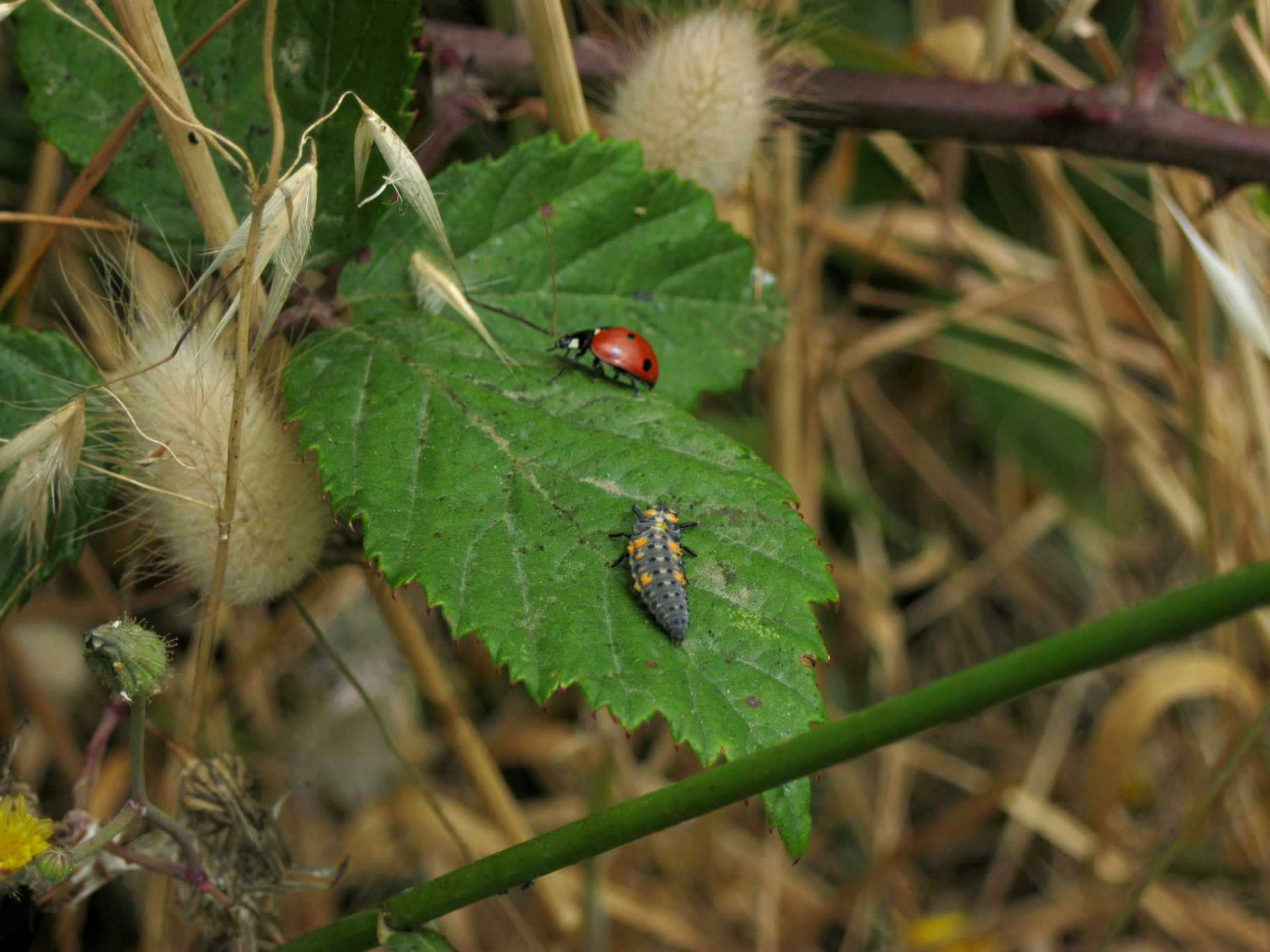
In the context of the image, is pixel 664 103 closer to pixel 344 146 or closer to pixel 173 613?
pixel 344 146

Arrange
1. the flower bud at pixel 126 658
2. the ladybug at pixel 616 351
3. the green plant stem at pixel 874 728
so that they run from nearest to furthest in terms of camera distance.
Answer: the green plant stem at pixel 874 728
the flower bud at pixel 126 658
the ladybug at pixel 616 351

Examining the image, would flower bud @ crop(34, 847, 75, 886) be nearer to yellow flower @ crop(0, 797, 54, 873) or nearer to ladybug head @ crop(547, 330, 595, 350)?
yellow flower @ crop(0, 797, 54, 873)

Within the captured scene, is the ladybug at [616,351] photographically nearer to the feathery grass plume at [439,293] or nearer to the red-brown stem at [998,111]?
the feathery grass plume at [439,293]

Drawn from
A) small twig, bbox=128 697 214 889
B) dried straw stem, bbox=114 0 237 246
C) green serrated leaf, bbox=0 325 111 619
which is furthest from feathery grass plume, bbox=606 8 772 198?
small twig, bbox=128 697 214 889

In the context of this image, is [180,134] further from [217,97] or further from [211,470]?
[211,470]

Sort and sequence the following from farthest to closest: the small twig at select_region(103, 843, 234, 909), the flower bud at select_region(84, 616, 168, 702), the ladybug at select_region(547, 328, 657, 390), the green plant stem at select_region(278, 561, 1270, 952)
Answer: the ladybug at select_region(547, 328, 657, 390) → the small twig at select_region(103, 843, 234, 909) → the flower bud at select_region(84, 616, 168, 702) → the green plant stem at select_region(278, 561, 1270, 952)

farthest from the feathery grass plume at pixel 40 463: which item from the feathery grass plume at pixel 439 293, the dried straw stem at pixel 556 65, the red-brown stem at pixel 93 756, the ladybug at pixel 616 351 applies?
the dried straw stem at pixel 556 65

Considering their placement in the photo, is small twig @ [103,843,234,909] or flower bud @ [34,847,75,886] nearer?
flower bud @ [34,847,75,886]
